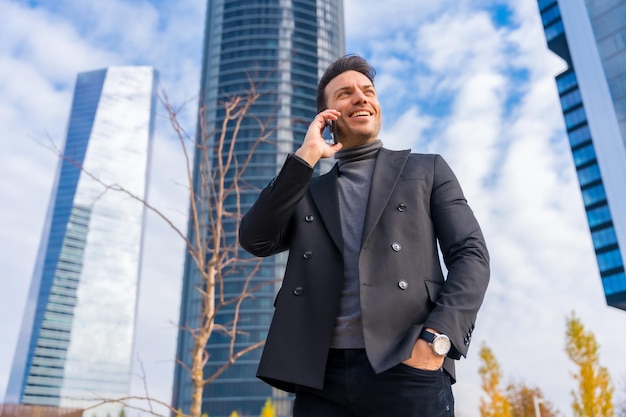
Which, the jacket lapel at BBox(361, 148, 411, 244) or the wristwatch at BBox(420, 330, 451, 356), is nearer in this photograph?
the wristwatch at BBox(420, 330, 451, 356)

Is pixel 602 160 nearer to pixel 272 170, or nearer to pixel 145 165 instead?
pixel 272 170

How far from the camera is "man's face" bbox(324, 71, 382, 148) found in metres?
1.90

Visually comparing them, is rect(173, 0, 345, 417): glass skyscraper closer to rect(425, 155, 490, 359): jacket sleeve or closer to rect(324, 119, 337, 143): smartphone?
rect(324, 119, 337, 143): smartphone

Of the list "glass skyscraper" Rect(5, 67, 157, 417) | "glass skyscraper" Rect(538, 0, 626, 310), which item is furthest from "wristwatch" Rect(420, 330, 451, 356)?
"glass skyscraper" Rect(5, 67, 157, 417)

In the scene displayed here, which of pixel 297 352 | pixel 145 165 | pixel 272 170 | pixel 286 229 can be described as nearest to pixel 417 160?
pixel 286 229

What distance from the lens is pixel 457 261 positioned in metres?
1.56

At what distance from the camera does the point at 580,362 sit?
19766mm

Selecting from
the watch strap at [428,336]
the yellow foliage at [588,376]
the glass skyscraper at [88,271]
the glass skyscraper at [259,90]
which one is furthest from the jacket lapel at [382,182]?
the glass skyscraper at [88,271]

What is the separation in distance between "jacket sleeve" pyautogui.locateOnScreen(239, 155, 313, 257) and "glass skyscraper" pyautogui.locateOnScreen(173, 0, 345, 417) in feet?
208

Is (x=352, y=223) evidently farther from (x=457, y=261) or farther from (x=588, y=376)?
(x=588, y=376)

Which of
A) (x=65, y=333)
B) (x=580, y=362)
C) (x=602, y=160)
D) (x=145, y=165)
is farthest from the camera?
(x=145, y=165)

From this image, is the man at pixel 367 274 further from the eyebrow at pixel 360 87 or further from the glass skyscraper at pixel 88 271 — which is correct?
the glass skyscraper at pixel 88 271

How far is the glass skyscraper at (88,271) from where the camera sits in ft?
349

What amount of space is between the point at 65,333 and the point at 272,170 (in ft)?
214
